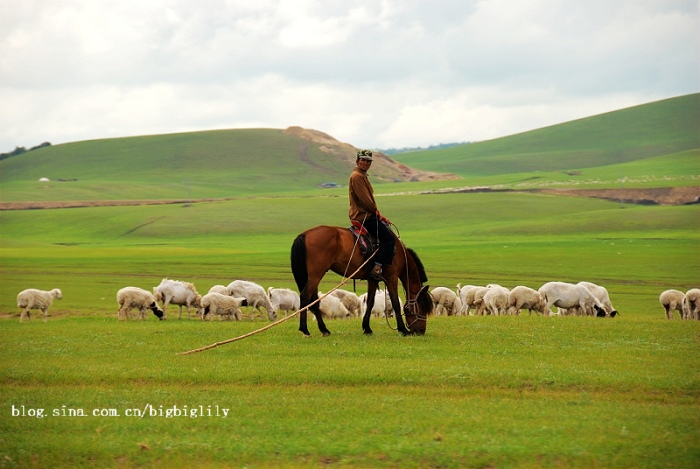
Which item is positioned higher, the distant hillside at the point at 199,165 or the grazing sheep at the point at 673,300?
the distant hillside at the point at 199,165

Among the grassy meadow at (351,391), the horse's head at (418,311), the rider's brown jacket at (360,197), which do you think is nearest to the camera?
the grassy meadow at (351,391)

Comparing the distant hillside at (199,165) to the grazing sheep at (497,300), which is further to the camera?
the distant hillside at (199,165)

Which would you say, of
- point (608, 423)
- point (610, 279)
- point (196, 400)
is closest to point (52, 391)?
point (196, 400)

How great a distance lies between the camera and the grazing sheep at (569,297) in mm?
24203

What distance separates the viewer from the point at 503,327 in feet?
59.0

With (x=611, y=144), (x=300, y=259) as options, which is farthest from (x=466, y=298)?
(x=611, y=144)

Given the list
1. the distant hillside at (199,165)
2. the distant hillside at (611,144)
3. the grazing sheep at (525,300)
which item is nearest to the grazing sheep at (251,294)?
the grazing sheep at (525,300)

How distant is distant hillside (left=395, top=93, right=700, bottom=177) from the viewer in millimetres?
165125

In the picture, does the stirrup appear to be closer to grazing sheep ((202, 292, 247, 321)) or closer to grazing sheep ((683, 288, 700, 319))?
grazing sheep ((202, 292, 247, 321))

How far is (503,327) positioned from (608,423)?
848 centimetres

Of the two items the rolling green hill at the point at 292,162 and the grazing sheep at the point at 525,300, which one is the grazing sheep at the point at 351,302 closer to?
the grazing sheep at the point at 525,300

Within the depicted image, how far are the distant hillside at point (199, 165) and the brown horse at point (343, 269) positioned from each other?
357 feet

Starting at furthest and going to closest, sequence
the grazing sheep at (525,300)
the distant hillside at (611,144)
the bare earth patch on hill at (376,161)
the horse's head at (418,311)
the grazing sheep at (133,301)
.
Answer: the distant hillside at (611,144)
the bare earth patch on hill at (376,161)
the grazing sheep at (525,300)
the grazing sheep at (133,301)
the horse's head at (418,311)

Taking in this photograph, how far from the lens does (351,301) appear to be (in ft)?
83.8
